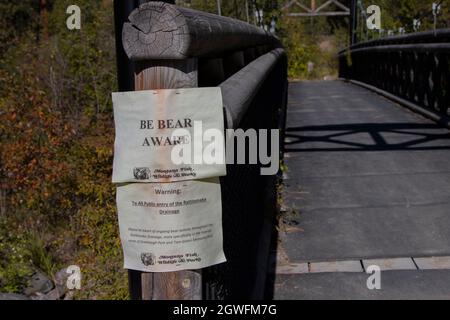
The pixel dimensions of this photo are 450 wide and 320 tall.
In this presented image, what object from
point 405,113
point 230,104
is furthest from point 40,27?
point 230,104

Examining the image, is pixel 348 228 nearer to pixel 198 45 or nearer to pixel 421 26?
pixel 198 45

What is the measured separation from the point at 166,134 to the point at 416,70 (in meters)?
9.85

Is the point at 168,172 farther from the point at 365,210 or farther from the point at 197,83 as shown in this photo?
the point at 365,210

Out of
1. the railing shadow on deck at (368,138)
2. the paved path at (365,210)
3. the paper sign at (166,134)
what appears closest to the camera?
the paper sign at (166,134)

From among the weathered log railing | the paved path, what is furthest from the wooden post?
the paved path

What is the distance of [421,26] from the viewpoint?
23297 mm

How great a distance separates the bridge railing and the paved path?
1.95 ft

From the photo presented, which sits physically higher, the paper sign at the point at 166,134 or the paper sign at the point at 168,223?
the paper sign at the point at 166,134

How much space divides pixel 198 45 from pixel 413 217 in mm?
3536

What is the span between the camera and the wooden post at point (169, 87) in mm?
1978

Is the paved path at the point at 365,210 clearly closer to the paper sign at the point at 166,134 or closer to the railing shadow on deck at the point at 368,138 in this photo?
the railing shadow on deck at the point at 368,138

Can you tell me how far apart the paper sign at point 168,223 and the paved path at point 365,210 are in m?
2.01

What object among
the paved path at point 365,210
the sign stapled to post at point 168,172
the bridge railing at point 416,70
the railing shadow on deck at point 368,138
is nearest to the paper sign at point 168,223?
the sign stapled to post at point 168,172

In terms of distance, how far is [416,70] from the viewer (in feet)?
36.1
